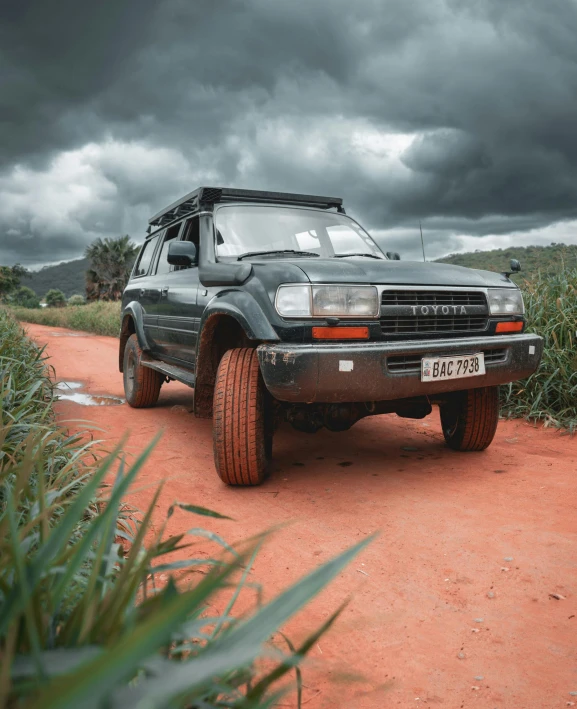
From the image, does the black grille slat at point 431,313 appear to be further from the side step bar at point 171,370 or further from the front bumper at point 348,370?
the side step bar at point 171,370

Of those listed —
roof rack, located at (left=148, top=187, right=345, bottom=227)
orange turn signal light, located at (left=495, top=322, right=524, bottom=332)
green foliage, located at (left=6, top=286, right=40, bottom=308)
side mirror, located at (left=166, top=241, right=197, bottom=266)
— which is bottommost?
orange turn signal light, located at (left=495, top=322, right=524, bottom=332)

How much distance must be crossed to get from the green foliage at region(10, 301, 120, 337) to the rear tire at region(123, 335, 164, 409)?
29.6 feet

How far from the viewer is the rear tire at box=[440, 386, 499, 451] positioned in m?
3.77

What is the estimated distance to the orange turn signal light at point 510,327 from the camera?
11.4 ft

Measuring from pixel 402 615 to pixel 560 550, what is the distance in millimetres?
885

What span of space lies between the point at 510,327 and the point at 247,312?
1674 mm

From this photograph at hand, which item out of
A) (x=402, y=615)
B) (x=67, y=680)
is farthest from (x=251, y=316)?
(x=67, y=680)

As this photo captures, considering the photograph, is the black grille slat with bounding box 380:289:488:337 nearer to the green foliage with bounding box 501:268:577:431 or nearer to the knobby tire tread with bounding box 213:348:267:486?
the knobby tire tread with bounding box 213:348:267:486

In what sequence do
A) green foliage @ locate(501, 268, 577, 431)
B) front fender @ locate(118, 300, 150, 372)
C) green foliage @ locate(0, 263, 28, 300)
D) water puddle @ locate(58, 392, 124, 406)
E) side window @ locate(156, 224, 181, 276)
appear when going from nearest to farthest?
green foliage @ locate(501, 268, 577, 431) < side window @ locate(156, 224, 181, 276) < front fender @ locate(118, 300, 150, 372) < water puddle @ locate(58, 392, 124, 406) < green foliage @ locate(0, 263, 28, 300)

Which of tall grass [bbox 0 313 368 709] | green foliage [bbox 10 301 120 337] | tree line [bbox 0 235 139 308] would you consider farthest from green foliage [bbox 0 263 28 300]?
tall grass [bbox 0 313 368 709]

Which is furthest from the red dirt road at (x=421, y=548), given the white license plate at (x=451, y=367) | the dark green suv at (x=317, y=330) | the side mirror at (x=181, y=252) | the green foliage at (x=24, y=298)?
the green foliage at (x=24, y=298)

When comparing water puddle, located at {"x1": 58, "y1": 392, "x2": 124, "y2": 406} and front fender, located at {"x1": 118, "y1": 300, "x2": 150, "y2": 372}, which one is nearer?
front fender, located at {"x1": 118, "y1": 300, "x2": 150, "y2": 372}

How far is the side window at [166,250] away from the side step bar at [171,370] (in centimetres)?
80

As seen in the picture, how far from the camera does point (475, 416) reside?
3.78 meters
